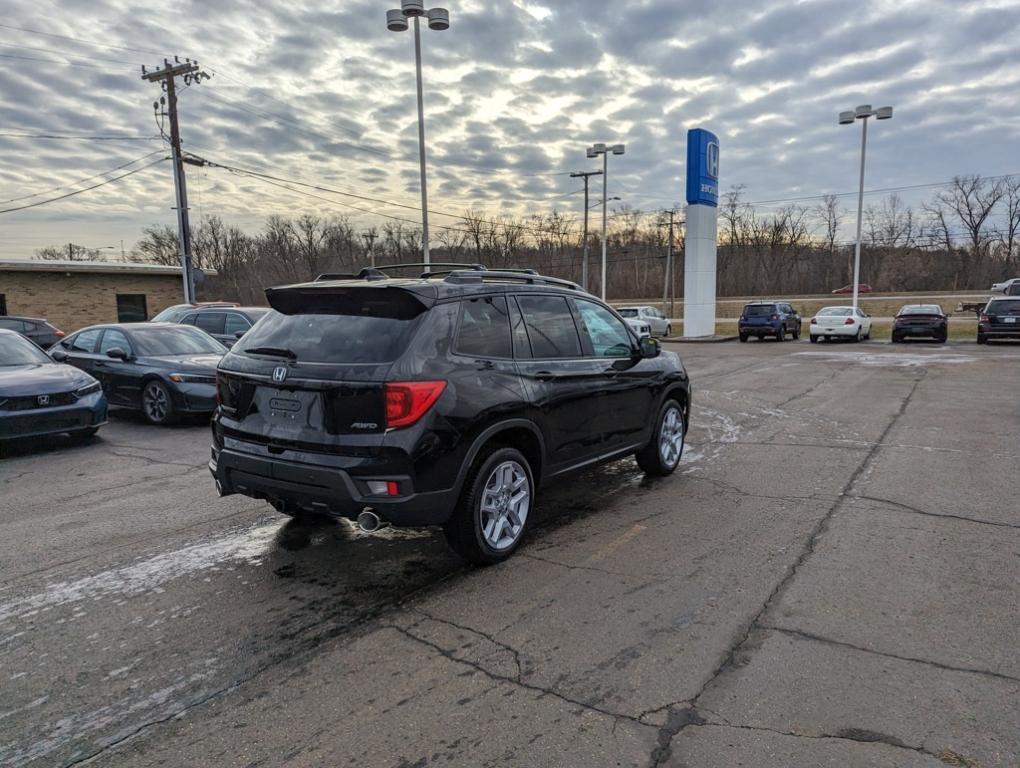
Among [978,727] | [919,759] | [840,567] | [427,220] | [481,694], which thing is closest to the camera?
[919,759]

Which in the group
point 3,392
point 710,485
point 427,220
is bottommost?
point 710,485

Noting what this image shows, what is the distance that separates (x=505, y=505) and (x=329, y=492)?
3.95 ft

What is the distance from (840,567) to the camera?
423 centimetres

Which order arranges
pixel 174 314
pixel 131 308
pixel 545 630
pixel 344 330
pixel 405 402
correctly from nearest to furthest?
pixel 545 630 → pixel 405 402 → pixel 344 330 → pixel 174 314 → pixel 131 308

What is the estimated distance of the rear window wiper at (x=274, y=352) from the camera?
4.13 meters

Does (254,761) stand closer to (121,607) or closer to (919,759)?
(121,607)

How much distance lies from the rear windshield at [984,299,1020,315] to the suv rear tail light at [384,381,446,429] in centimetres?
2660

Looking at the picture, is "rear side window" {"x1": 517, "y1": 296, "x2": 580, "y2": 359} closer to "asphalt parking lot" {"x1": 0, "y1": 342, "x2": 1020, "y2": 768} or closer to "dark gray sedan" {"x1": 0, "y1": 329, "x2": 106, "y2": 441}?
"asphalt parking lot" {"x1": 0, "y1": 342, "x2": 1020, "y2": 768}

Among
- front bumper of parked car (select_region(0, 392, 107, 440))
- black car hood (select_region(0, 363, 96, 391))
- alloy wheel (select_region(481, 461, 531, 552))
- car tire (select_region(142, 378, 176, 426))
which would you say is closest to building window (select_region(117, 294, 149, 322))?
car tire (select_region(142, 378, 176, 426))

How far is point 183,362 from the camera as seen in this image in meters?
9.86

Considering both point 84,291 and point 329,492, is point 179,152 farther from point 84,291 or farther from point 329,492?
point 329,492

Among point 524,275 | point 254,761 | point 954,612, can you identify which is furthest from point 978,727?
point 524,275

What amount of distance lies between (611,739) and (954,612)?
2.24 m

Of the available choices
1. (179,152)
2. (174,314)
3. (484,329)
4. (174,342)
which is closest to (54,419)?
(174,342)
